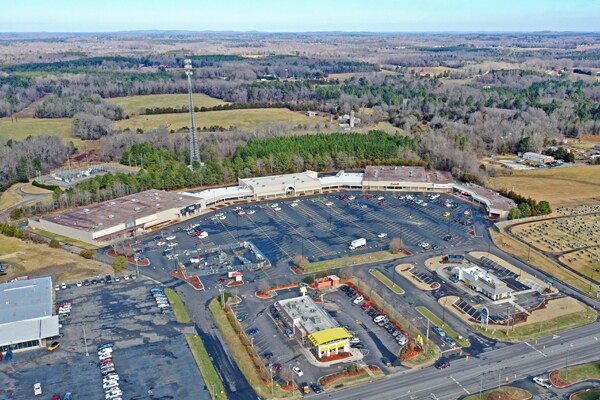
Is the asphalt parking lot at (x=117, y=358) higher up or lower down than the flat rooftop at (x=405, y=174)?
lower down

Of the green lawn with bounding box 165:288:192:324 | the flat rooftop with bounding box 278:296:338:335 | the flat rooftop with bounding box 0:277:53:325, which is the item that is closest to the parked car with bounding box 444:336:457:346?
the flat rooftop with bounding box 278:296:338:335

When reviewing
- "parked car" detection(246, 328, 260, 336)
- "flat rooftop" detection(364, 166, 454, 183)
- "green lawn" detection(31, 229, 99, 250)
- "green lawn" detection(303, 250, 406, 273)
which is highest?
Result: "flat rooftop" detection(364, 166, 454, 183)

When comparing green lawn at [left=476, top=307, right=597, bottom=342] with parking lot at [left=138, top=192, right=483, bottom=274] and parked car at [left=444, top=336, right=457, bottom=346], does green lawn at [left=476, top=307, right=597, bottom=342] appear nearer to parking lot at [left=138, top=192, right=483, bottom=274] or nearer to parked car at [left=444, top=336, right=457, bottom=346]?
parked car at [left=444, top=336, right=457, bottom=346]

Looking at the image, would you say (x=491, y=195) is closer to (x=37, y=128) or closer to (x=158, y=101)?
(x=37, y=128)

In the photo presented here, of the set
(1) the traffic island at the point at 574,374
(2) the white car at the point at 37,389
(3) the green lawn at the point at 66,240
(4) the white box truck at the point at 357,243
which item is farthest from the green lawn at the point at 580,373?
(3) the green lawn at the point at 66,240

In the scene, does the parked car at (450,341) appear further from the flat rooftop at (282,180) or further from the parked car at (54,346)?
the flat rooftop at (282,180)

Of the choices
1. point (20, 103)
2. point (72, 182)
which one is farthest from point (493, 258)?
point (20, 103)
